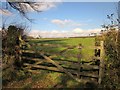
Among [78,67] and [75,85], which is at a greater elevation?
[78,67]

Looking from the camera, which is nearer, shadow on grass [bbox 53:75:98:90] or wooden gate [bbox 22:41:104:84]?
shadow on grass [bbox 53:75:98:90]

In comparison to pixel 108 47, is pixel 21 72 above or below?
below

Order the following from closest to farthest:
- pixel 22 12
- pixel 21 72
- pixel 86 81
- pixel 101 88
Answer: pixel 101 88 < pixel 86 81 < pixel 21 72 < pixel 22 12

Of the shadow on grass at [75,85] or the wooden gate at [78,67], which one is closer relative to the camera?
the shadow on grass at [75,85]

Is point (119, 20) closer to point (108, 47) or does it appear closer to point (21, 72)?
point (108, 47)

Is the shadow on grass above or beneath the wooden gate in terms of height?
beneath

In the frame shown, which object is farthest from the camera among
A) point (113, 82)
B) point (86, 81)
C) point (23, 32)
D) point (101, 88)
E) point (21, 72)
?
point (23, 32)

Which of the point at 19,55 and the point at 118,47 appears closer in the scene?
the point at 118,47

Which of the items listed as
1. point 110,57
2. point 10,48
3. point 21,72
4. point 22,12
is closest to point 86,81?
point 110,57

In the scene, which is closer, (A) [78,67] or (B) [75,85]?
(B) [75,85]

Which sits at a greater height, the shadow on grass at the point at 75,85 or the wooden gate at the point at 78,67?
the wooden gate at the point at 78,67

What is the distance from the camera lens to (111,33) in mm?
10820

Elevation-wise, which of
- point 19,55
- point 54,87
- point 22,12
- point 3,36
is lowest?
point 54,87

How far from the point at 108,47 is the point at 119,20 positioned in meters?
1.22
